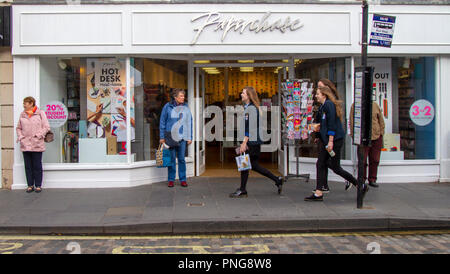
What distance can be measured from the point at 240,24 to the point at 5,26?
15.5ft

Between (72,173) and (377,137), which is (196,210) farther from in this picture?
(377,137)

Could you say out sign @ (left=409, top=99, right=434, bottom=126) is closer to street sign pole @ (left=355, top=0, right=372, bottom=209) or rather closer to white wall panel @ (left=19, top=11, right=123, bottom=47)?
street sign pole @ (left=355, top=0, right=372, bottom=209)

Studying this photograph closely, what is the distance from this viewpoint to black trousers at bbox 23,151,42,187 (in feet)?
29.0

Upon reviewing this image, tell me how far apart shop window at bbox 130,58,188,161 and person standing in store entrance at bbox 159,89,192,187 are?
2.77ft

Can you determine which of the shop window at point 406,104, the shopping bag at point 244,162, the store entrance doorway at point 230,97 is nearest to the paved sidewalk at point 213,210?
the shopping bag at point 244,162

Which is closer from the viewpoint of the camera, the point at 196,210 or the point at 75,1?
the point at 196,210

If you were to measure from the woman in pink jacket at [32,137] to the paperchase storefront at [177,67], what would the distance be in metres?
0.39

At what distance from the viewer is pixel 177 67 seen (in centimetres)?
1019

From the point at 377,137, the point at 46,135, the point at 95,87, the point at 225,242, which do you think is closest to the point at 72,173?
the point at 46,135

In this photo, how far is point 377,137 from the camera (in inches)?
363

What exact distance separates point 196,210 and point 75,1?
508 centimetres

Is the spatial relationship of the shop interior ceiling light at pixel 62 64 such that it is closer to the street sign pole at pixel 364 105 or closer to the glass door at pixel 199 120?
the glass door at pixel 199 120

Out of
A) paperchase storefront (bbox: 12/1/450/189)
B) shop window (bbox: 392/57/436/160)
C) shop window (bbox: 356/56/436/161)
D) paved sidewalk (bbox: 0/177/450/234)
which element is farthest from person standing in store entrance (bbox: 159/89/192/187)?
shop window (bbox: 392/57/436/160)

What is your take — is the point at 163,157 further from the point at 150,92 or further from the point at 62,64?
the point at 62,64
